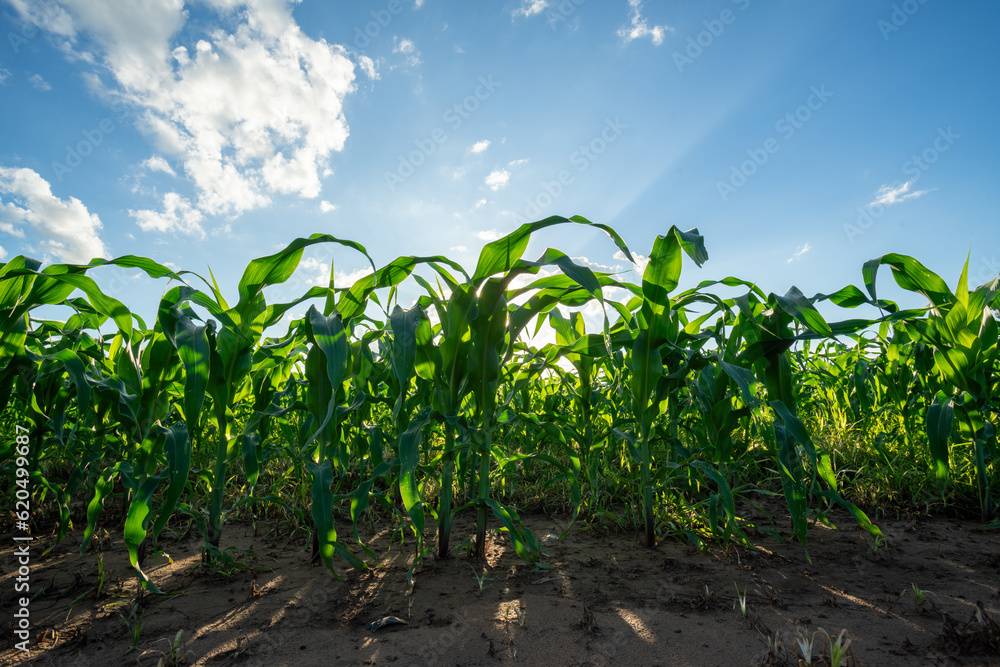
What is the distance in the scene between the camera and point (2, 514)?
220 cm

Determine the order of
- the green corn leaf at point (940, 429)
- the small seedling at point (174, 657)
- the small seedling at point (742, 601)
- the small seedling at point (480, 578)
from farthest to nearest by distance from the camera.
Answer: the green corn leaf at point (940, 429) < the small seedling at point (480, 578) < the small seedling at point (742, 601) < the small seedling at point (174, 657)

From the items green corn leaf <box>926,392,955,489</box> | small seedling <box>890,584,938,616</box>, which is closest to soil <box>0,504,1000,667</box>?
small seedling <box>890,584,938,616</box>

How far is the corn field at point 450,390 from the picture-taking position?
4.75ft

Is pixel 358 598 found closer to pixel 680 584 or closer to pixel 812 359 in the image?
pixel 680 584

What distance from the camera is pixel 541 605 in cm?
140

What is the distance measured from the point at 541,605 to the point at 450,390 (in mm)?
740

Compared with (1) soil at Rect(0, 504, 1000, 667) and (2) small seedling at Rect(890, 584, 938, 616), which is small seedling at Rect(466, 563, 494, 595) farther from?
(2) small seedling at Rect(890, 584, 938, 616)

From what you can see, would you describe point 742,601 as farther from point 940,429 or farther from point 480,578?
point 940,429

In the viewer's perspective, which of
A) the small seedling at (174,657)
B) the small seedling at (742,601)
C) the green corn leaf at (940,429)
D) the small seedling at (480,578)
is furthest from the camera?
the green corn leaf at (940,429)

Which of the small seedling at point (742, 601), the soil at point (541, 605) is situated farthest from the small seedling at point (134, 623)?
the small seedling at point (742, 601)

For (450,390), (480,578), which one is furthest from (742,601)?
(450,390)

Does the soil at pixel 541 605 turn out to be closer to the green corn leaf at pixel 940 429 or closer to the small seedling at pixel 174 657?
the small seedling at pixel 174 657

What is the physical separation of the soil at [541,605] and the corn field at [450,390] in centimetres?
12

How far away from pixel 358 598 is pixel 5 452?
1619 millimetres
